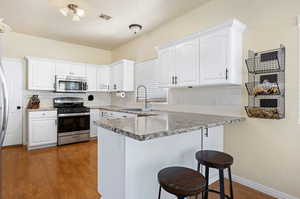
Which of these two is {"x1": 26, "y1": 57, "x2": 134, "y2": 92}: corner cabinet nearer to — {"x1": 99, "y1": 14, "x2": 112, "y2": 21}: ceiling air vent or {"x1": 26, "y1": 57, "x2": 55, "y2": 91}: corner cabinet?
{"x1": 26, "y1": 57, "x2": 55, "y2": 91}: corner cabinet

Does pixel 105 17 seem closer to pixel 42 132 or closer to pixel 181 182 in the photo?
pixel 42 132

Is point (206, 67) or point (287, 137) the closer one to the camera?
point (287, 137)

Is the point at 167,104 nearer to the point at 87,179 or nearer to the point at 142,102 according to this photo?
the point at 142,102

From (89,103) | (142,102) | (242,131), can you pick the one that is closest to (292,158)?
(242,131)

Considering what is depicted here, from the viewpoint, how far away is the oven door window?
4014 millimetres

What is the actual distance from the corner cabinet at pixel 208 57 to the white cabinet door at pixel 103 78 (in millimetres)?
2655

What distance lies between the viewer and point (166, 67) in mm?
2916

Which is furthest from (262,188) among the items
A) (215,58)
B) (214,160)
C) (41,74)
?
(41,74)

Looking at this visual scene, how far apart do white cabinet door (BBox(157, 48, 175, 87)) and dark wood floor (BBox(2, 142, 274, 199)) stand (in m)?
1.75

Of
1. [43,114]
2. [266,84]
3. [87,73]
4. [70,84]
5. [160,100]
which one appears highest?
[87,73]

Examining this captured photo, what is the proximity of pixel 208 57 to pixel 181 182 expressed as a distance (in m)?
1.72

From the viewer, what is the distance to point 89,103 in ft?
16.7

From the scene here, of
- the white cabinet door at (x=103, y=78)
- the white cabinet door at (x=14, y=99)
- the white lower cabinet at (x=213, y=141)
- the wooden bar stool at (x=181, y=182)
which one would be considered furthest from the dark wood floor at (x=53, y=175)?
the white cabinet door at (x=103, y=78)

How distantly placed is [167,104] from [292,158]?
83.0 inches
